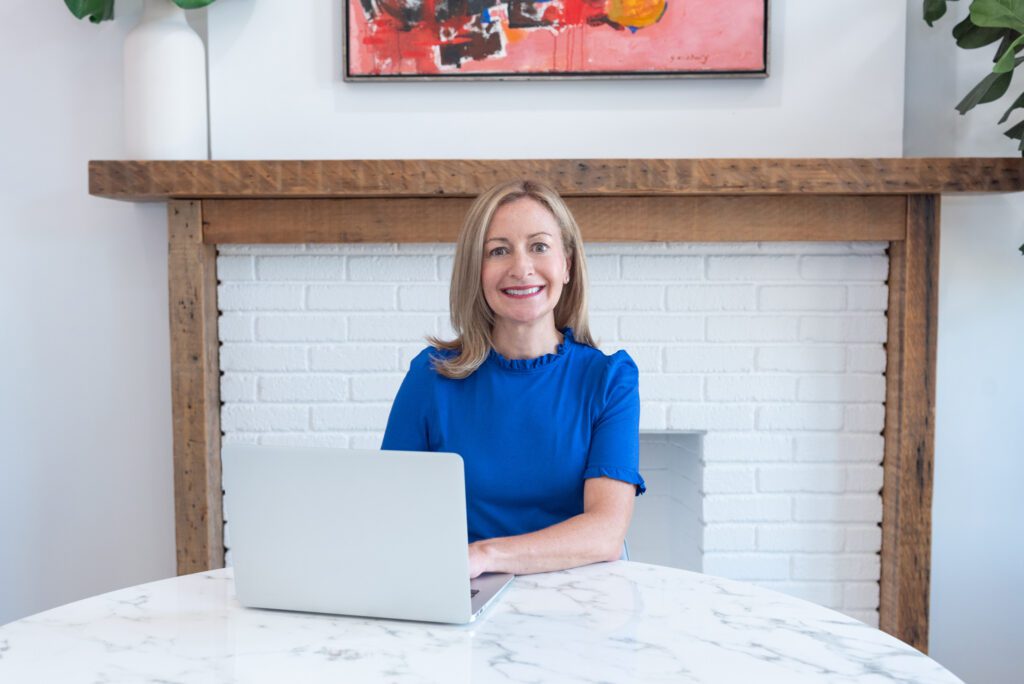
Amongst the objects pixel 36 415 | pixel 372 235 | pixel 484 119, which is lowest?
pixel 36 415

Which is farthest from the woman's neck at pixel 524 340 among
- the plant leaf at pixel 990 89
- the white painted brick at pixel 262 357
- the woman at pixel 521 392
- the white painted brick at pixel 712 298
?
the plant leaf at pixel 990 89

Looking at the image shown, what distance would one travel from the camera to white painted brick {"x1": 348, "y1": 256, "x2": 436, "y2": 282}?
2395 millimetres

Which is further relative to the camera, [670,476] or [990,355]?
[670,476]

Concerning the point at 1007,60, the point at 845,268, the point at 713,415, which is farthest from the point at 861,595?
the point at 1007,60

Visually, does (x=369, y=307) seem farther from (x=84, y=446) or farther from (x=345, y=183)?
(x=84, y=446)

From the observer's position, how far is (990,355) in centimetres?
248

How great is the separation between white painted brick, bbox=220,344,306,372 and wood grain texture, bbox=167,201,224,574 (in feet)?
0.13

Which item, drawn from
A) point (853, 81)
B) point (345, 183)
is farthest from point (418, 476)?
point (853, 81)

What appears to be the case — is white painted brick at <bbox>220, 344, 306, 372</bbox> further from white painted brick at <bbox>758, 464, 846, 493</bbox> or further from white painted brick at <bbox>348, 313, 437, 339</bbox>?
white painted brick at <bbox>758, 464, 846, 493</bbox>

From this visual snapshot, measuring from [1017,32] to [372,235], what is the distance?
152 cm

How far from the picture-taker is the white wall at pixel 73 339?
249 centimetres

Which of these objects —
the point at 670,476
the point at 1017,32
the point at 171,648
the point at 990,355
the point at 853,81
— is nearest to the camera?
the point at 171,648

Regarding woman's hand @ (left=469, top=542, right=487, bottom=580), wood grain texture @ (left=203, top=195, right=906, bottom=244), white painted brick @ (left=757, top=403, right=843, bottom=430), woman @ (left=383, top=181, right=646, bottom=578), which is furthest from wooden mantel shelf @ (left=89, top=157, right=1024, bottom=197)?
woman's hand @ (left=469, top=542, right=487, bottom=580)

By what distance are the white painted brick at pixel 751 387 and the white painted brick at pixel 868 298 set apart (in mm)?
238
